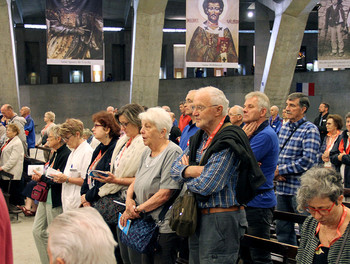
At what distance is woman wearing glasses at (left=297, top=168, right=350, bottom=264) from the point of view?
2.55m

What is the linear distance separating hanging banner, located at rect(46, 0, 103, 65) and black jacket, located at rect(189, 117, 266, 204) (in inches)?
415

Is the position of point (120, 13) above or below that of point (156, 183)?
above

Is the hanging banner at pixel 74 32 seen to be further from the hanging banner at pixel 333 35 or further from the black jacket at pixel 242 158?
the black jacket at pixel 242 158

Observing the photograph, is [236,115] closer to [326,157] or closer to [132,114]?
[132,114]

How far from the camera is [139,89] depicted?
1537 centimetres

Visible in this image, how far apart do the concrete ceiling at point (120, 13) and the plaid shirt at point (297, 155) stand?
1728 cm

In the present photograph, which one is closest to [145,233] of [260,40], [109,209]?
[109,209]

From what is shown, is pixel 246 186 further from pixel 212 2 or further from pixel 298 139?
pixel 212 2

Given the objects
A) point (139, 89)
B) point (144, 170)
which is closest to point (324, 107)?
point (139, 89)

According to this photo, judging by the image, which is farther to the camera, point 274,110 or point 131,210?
point 274,110

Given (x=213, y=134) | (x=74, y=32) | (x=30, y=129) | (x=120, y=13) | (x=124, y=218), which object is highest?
(x=120, y=13)

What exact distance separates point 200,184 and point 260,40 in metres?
18.3

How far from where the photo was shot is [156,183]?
355 cm

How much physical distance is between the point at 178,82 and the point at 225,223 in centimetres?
1894
